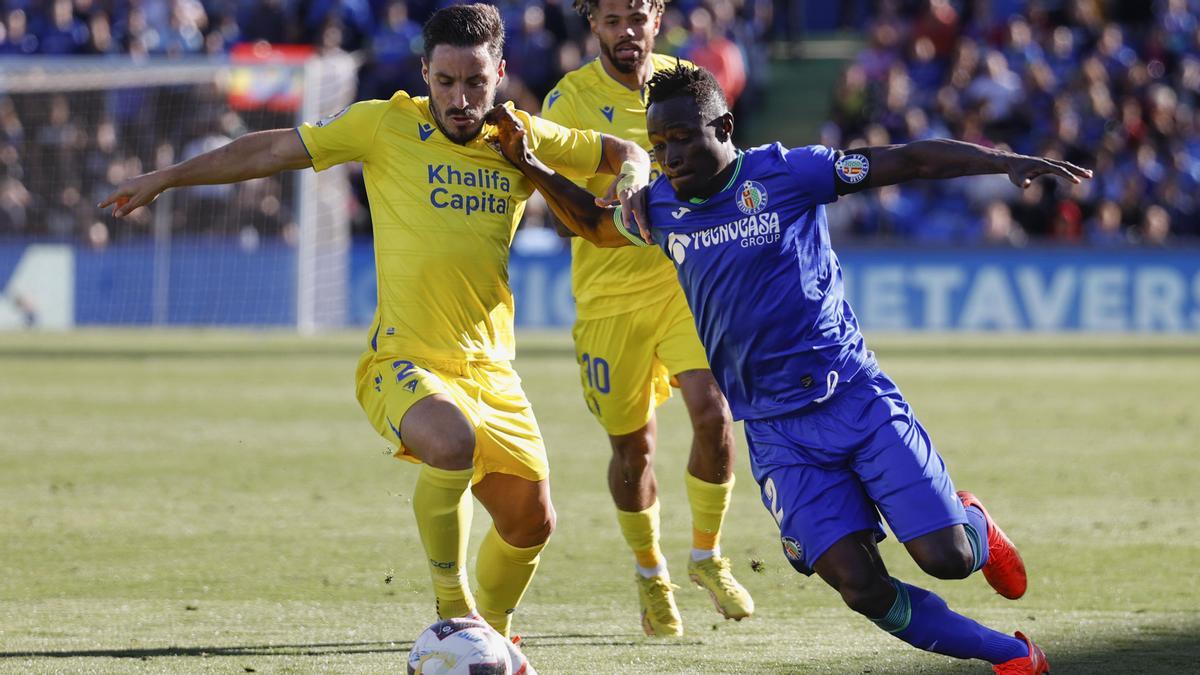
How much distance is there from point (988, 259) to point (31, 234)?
13.4 metres

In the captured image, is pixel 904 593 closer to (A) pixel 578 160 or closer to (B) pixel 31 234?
(A) pixel 578 160

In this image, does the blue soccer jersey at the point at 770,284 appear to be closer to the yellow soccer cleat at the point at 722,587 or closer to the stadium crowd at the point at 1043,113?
the yellow soccer cleat at the point at 722,587

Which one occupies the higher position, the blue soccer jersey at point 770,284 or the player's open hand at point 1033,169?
the player's open hand at point 1033,169

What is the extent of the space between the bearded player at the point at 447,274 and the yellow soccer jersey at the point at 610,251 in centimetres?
114

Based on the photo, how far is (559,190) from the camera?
5.96m

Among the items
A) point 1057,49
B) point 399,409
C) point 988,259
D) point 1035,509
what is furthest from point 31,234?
point 399,409

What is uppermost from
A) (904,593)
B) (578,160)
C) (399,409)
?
(578,160)

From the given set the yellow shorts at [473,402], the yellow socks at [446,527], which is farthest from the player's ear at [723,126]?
the yellow socks at [446,527]

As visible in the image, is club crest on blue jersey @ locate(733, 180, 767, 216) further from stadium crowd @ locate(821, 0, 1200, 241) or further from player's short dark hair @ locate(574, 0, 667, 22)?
stadium crowd @ locate(821, 0, 1200, 241)

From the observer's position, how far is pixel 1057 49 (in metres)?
24.7

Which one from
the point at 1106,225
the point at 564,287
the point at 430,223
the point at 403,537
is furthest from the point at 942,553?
the point at 1106,225

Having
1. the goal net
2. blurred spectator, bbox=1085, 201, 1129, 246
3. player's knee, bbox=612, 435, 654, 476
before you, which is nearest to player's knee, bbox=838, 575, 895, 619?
player's knee, bbox=612, 435, 654, 476

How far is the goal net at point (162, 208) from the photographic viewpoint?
22969mm

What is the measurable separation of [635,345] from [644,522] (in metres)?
0.78
